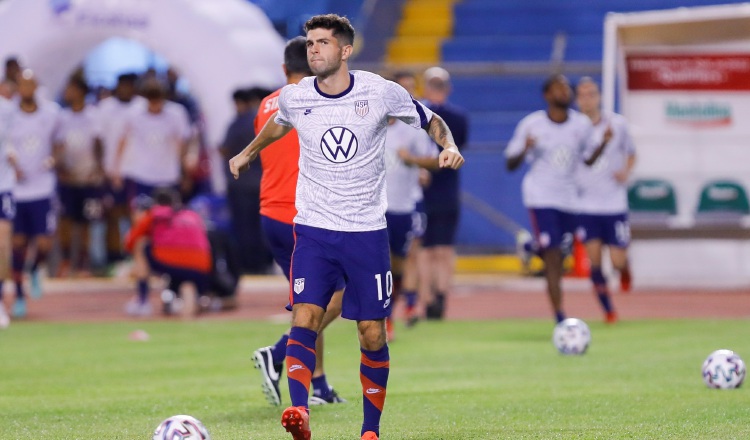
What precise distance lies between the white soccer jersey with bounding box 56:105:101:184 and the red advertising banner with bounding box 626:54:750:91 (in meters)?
7.56

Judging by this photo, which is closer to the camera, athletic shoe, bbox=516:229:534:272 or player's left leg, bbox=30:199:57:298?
player's left leg, bbox=30:199:57:298

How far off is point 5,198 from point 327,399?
755cm

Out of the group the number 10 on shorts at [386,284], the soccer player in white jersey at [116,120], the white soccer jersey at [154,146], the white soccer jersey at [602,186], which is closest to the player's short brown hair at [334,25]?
the number 10 on shorts at [386,284]

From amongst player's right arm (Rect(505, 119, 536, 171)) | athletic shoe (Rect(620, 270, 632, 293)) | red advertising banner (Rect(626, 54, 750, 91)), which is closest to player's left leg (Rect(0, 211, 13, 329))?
player's right arm (Rect(505, 119, 536, 171))

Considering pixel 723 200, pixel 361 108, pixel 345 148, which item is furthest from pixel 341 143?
pixel 723 200

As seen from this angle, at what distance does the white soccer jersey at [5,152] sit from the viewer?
1577 cm

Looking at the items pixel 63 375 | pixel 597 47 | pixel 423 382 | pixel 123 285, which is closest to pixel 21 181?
pixel 123 285

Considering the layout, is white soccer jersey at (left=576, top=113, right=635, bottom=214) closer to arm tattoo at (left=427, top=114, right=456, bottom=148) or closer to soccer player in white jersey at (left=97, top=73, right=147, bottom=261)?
soccer player in white jersey at (left=97, top=73, right=147, bottom=261)

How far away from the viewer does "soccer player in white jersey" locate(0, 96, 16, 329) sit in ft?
51.9

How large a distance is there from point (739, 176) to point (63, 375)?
12.5 metres

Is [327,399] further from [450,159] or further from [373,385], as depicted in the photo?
[450,159]

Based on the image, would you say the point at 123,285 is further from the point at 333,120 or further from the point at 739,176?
the point at 333,120

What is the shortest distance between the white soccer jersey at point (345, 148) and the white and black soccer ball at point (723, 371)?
331cm

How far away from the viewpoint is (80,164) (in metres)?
21.2
